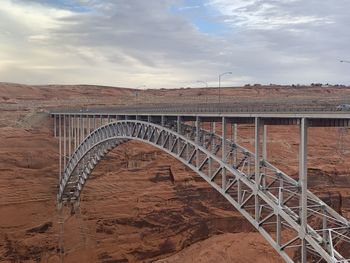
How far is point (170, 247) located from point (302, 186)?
2877cm

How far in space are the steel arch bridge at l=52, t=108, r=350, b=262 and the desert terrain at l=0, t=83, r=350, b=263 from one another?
255cm

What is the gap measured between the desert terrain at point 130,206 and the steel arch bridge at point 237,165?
2.55m

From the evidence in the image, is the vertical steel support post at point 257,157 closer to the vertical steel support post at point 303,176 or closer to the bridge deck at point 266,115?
the bridge deck at point 266,115

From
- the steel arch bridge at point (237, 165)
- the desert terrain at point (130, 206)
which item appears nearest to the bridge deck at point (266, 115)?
the steel arch bridge at point (237, 165)

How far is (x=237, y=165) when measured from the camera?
2070 centimetres

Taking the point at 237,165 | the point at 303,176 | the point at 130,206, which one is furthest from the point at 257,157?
the point at 130,206

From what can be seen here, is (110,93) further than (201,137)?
Yes

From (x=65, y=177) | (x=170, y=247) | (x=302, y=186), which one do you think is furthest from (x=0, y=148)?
(x=302, y=186)

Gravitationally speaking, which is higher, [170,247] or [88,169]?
[88,169]

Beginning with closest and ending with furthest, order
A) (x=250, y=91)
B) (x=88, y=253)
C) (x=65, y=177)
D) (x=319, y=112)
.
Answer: (x=319, y=112)
(x=88, y=253)
(x=65, y=177)
(x=250, y=91)

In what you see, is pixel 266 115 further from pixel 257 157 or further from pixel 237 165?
pixel 237 165

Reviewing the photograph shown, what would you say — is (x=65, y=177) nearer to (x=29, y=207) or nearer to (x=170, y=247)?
(x=29, y=207)

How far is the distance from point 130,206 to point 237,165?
2597 centimetres

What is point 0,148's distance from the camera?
1892 inches
